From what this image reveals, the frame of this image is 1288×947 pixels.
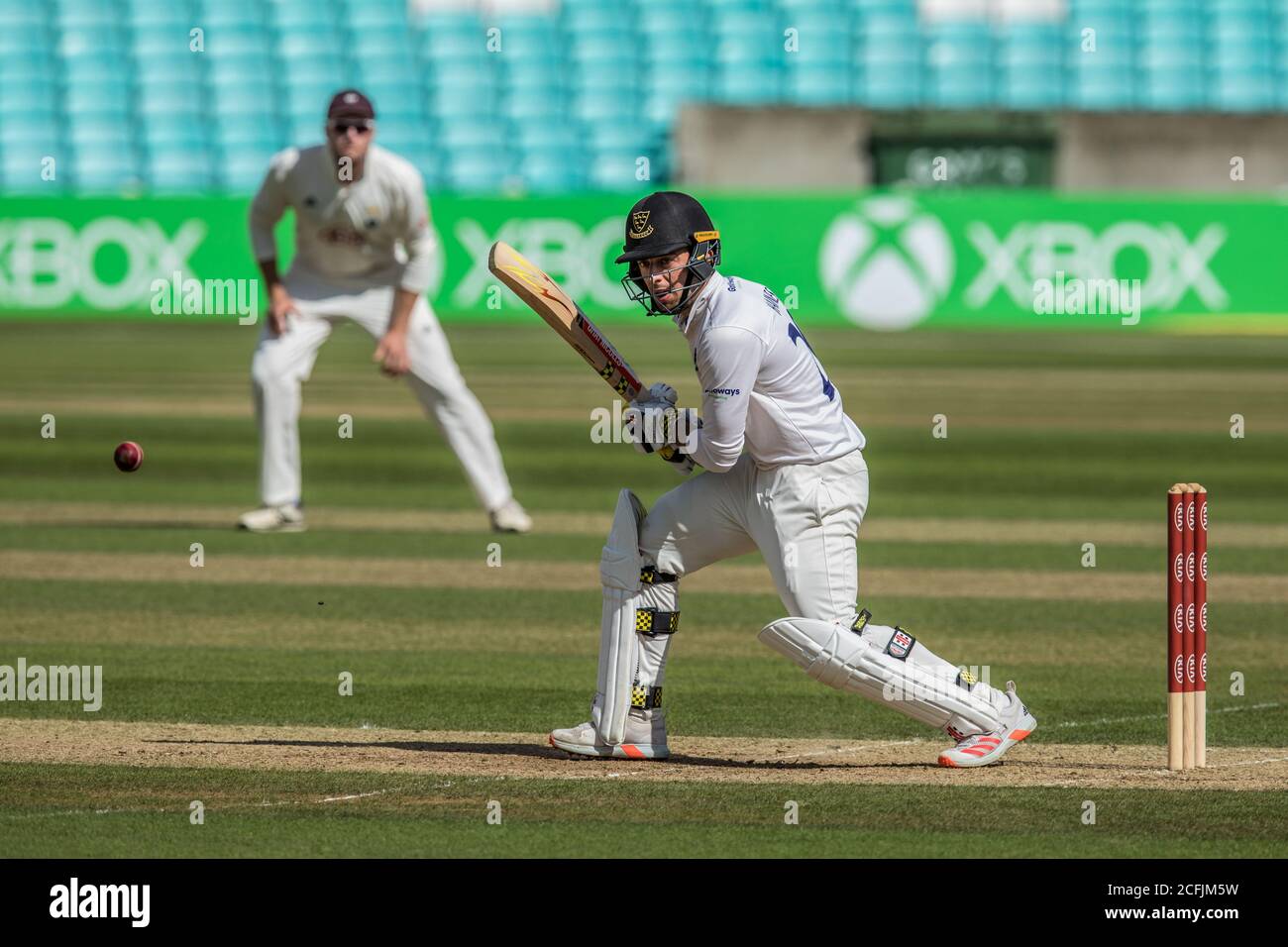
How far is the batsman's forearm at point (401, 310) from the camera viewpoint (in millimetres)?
12625

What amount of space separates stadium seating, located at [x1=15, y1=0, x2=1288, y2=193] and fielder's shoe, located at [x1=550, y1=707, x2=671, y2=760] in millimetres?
28544

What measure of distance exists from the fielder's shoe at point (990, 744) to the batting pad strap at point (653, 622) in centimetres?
101

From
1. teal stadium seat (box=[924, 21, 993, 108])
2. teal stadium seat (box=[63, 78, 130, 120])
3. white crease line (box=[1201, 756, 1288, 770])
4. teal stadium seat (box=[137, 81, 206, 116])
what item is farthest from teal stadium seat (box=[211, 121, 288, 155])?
white crease line (box=[1201, 756, 1288, 770])

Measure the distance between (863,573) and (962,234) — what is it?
19.3m

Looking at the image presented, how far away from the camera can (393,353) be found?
12.5m

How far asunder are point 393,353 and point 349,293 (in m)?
0.67

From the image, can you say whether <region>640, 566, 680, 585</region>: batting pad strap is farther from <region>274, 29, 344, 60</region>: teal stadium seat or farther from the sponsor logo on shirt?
<region>274, 29, 344, 60</region>: teal stadium seat

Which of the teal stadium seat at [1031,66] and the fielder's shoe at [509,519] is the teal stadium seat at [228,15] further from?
the fielder's shoe at [509,519]

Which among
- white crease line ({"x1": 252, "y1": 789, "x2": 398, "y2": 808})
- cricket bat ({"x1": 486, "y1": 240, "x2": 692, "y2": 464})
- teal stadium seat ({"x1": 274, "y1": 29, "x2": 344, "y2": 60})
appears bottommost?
white crease line ({"x1": 252, "y1": 789, "x2": 398, "y2": 808})

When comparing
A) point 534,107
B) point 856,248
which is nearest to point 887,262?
point 856,248

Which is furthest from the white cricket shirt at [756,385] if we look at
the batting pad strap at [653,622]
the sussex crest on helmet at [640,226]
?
the batting pad strap at [653,622]

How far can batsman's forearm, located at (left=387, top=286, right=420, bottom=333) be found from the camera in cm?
1262

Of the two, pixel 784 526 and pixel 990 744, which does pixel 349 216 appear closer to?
pixel 784 526

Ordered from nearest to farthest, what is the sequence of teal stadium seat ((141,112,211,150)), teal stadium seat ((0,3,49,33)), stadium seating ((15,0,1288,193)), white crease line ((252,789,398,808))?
1. white crease line ((252,789,398,808))
2. stadium seating ((15,0,1288,193))
3. teal stadium seat ((141,112,211,150))
4. teal stadium seat ((0,3,49,33))
